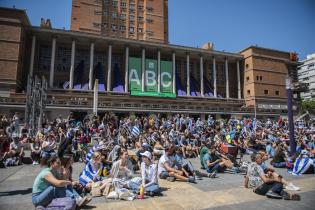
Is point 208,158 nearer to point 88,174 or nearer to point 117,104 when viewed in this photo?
point 88,174

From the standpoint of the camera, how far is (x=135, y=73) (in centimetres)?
3831

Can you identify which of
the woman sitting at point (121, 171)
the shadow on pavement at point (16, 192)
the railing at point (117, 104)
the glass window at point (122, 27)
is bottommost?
the shadow on pavement at point (16, 192)

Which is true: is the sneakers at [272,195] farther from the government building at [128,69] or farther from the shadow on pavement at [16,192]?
the government building at [128,69]

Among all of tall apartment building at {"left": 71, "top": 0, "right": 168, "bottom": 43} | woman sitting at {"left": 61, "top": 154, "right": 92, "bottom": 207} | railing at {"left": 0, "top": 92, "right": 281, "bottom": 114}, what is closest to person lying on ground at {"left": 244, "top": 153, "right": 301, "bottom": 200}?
woman sitting at {"left": 61, "top": 154, "right": 92, "bottom": 207}

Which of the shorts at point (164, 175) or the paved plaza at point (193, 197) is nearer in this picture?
the paved plaza at point (193, 197)

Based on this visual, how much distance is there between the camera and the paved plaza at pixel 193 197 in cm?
485

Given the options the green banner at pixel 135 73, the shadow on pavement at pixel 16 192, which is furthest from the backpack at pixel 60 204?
the green banner at pixel 135 73

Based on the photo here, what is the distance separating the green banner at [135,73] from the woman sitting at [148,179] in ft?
103

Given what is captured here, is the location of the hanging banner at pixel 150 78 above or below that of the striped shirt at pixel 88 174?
above

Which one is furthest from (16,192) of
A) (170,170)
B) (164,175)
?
(170,170)

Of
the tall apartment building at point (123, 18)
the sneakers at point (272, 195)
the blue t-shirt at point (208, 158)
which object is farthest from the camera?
the tall apartment building at point (123, 18)

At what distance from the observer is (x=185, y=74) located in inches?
1748

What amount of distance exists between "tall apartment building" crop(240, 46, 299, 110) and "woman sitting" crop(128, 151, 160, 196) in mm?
40623

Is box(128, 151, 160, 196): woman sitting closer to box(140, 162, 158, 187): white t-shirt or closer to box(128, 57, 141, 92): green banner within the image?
box(140, 162, 158, 187): white t-shirt
